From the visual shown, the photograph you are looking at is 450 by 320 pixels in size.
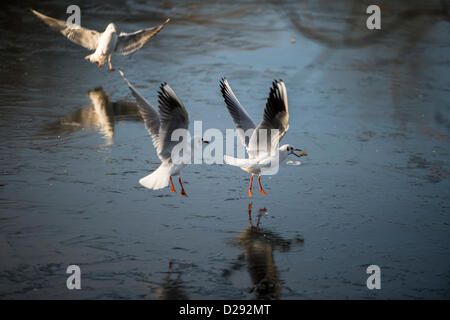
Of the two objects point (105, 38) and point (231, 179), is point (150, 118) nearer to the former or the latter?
point (231, 179)

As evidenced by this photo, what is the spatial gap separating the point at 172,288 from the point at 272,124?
85.2 inches

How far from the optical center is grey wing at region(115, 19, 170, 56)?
10227 millimetres

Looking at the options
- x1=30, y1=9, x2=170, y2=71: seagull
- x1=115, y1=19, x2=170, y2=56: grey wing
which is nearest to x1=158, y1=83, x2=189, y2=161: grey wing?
x1=30, y1=9, x2=170, y2=71: seagull

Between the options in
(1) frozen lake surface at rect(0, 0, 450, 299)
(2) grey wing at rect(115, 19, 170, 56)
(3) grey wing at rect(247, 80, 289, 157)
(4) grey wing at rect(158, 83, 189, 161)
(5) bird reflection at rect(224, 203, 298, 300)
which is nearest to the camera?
(5) bird reflection at rect(224, 203, 298, 300)

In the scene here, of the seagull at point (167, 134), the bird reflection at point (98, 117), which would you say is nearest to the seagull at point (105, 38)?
the bird reflection at point (98, 117)

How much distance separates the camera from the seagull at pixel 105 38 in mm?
10055

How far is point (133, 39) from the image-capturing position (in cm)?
1037

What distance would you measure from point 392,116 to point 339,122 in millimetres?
847

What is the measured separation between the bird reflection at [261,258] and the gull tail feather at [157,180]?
2.74ft

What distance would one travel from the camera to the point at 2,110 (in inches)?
336

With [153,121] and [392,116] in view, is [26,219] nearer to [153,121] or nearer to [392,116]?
[153,121]

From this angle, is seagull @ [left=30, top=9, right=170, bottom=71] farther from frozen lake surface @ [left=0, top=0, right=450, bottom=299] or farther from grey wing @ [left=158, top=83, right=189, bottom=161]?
grey wing @ [left=158, top=83, right=189, bottom=161]

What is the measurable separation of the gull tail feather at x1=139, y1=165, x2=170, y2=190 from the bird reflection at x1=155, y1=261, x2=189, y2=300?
45.7 inches

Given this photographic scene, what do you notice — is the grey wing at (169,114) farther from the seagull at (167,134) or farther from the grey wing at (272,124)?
the grey wing at (272,124)
